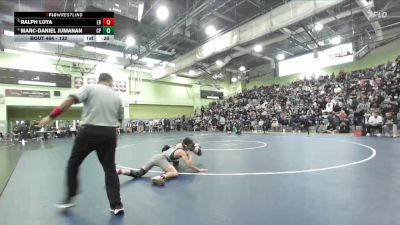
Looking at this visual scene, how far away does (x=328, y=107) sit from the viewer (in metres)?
15.1

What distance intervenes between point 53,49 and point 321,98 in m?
20.0

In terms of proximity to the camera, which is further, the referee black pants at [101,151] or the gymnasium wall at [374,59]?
the gymnasium wall at [374,59]

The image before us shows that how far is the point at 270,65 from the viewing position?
28.3m

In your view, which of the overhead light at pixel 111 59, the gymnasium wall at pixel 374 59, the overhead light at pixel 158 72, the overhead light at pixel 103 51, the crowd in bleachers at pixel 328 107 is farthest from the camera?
the overhead light at pixel 158 72

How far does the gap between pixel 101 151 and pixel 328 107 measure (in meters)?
15.2

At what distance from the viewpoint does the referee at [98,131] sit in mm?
2754

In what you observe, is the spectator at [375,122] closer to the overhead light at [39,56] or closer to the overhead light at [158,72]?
the overhead light at [158,72]

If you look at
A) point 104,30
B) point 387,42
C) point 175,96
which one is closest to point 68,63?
point 175,96

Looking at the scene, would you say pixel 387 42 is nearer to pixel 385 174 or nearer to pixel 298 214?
pixel 385 174

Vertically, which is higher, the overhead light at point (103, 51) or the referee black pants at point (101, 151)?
the overhead light at point (103, 51)

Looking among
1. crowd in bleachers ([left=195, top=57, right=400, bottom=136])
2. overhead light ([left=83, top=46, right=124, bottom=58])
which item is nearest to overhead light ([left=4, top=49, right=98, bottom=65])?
overhead light ([left=83, top=46, right=124, bottom=58])

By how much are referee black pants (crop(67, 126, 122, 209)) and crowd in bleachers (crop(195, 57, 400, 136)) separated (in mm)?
12122
